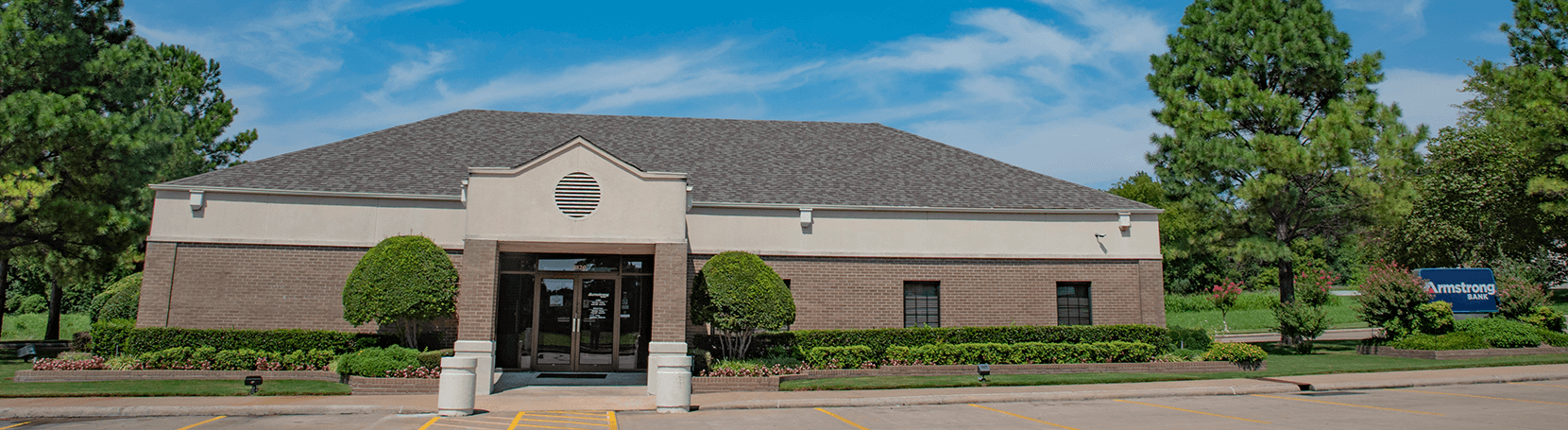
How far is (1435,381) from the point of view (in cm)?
1638

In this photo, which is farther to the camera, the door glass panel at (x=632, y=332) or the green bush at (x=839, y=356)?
the door glass panel at (x=632, y=332)

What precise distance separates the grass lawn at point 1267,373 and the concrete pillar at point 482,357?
5.51 meters

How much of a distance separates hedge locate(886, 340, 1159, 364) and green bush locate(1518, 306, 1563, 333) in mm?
13409

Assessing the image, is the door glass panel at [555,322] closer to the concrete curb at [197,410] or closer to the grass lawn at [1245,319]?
the concrete curb at [197,410]

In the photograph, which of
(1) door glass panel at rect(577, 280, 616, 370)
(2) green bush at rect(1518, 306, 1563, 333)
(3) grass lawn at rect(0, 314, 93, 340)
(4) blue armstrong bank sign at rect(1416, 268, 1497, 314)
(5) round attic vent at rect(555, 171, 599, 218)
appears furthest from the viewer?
(3) grass lawn at rect(0, 314, 93, 340)

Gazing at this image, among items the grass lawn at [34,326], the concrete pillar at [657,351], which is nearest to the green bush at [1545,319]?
the concrete pillar at [657,351]

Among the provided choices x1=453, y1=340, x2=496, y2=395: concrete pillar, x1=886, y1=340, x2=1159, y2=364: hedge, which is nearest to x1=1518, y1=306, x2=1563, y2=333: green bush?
x1=886, y1=340, x2=1159, y2=364: hedge

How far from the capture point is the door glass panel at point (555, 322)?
Result: 1903cm

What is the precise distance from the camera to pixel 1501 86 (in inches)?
1214

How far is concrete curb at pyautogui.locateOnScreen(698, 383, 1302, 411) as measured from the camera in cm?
1394

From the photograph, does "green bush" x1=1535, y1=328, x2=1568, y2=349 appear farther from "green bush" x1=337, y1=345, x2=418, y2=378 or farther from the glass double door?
"green bush" x1=337, y1=345, x2=418, y2=378

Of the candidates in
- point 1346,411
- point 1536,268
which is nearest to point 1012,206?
point 1346,411

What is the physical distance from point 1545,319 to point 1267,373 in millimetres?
12934

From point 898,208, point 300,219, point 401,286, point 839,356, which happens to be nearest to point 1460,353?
point 898,208
